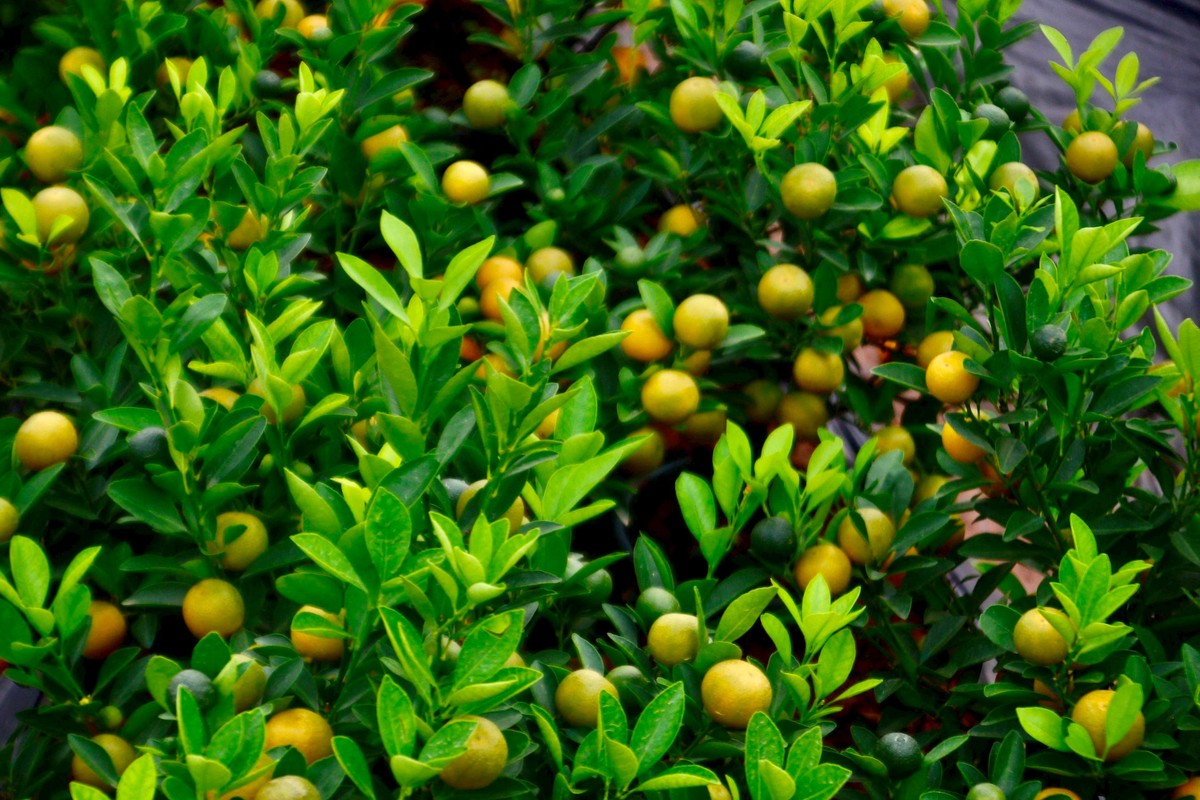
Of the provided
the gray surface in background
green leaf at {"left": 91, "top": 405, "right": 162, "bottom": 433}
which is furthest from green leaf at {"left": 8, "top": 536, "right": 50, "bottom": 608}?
the gray surface in background

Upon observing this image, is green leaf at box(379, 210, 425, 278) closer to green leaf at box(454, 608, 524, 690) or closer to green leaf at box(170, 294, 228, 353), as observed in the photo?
green leaf at box(170, 294, 228, 353)

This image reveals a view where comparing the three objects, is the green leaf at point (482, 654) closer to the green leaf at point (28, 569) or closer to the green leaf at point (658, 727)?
the green leaf at point (658, 727)

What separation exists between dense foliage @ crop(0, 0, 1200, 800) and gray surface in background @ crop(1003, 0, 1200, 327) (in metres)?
0.77

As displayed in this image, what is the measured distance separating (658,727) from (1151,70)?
7.21 ft

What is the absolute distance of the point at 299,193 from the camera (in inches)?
42.1

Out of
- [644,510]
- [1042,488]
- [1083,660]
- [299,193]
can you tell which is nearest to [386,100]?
[299,193]

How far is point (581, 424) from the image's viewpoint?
91 centimetres

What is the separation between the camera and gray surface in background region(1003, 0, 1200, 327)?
7.10 ft

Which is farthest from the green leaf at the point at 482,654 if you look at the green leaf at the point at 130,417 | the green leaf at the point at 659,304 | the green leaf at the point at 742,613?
the green leaf at the point at 659,304

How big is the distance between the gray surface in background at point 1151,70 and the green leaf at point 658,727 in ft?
5.62

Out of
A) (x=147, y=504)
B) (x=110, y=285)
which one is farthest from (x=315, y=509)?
(x=110, y=285)

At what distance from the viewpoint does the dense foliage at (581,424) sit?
741 millimetres

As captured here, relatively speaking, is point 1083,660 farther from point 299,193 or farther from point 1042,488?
point 299,193

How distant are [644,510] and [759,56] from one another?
53 cm
